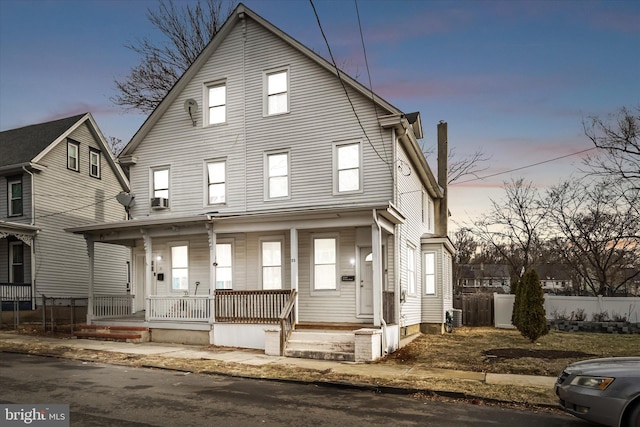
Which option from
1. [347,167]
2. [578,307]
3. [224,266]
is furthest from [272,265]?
[578,307]

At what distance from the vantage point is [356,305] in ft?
51.3

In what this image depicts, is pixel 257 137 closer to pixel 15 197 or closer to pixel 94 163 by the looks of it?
pixel 15 197

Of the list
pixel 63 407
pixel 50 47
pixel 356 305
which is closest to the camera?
pixel 63 407

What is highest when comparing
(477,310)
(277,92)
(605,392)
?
(277,92)

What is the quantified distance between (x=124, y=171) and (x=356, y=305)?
20.5 m

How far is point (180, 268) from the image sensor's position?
1831 cm

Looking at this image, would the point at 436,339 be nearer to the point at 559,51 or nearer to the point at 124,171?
the point at 559,51

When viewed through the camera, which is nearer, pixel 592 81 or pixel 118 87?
pixel 592 81

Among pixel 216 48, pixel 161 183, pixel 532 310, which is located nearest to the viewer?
pixel 532 310

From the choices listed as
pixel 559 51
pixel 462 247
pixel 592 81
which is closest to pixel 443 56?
pixel 559 51

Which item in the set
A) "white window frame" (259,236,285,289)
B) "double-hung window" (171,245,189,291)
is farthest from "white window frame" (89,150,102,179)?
"white window frame" (259,236,285,289)

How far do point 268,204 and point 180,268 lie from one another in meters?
4.15

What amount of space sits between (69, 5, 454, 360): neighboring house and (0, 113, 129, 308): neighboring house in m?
6.18

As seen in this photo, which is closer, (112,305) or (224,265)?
(224,265)
